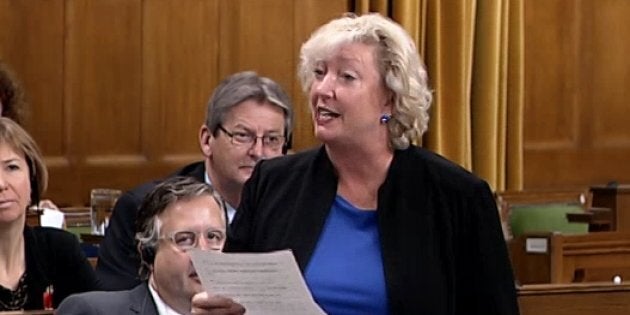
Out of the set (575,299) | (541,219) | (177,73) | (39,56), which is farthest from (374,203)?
(177,73)

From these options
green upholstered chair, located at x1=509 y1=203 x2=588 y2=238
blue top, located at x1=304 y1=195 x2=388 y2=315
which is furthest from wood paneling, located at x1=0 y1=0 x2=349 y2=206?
blue top, located at x1=304 y1=195 x2=388 y2=315

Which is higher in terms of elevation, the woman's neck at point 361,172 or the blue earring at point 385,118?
the blue earring at point 385,118

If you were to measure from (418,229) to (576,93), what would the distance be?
637cm

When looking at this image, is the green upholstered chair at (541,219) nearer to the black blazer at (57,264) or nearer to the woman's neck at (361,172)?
the black blazer at (57,264)

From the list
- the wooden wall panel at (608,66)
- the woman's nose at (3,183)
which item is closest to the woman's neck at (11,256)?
the woman's nose at (3,183)

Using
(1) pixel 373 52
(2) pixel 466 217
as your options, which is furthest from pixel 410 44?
(2) pixel 466 217

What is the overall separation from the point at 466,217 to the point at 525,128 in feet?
20.4

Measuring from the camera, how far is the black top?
12.8 ft

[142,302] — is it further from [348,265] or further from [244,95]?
[244,95]

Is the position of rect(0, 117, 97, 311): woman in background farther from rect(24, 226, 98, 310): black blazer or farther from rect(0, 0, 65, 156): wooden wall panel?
rect(0, 0, 65, 156): wooden wall panel

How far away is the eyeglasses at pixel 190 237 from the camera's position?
121 inches

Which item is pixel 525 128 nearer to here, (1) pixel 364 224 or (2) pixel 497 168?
(2) pixel 497 168

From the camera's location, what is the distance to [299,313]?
2613 mm

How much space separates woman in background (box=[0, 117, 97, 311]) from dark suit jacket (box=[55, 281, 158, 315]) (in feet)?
2.40
